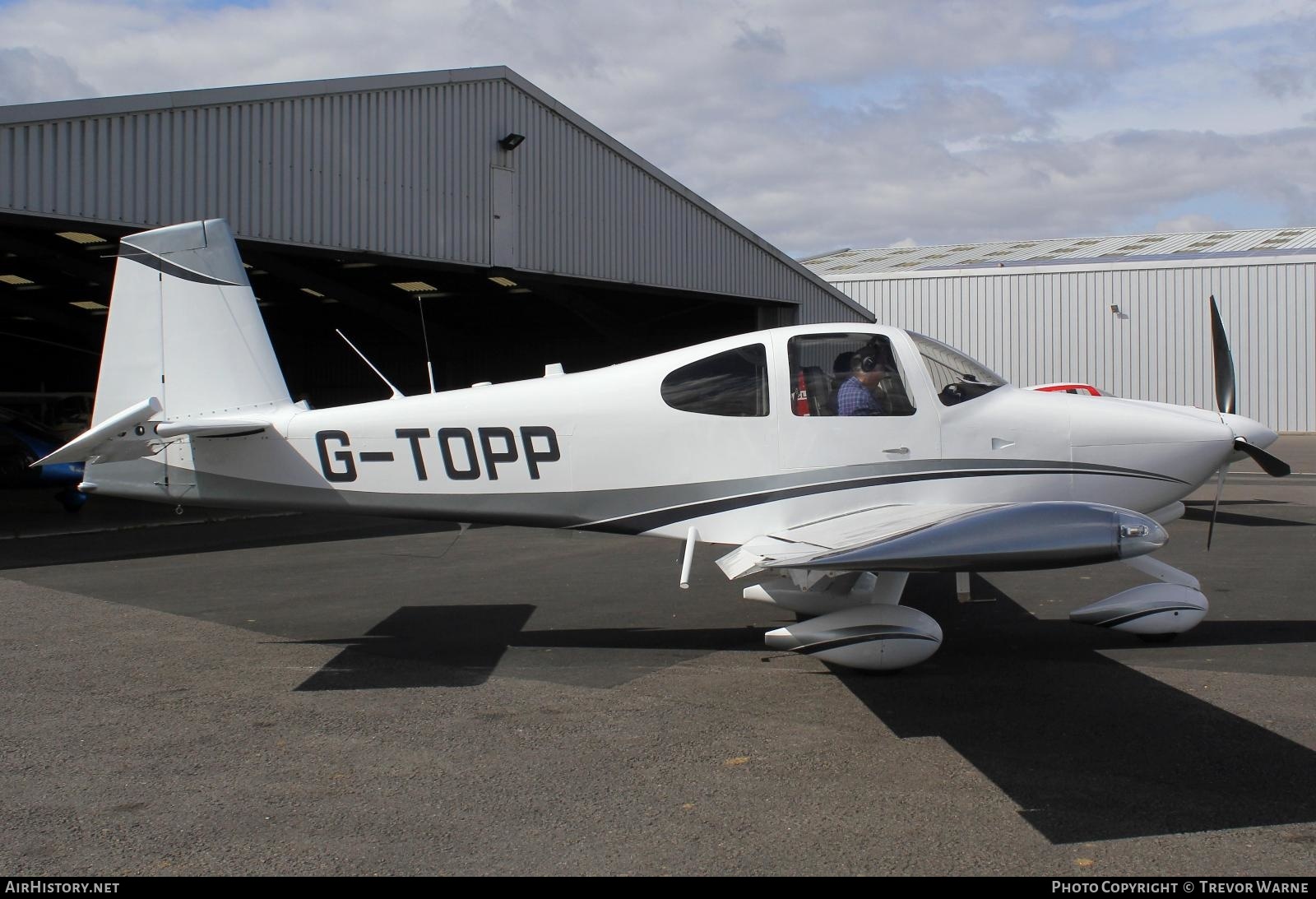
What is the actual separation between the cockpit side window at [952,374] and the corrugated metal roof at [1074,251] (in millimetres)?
29130

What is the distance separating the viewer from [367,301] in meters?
21.7

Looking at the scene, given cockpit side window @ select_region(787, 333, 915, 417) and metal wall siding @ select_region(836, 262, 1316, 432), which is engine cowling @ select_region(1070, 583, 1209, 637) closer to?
cockpit side window @ select_region(787, 333, 915, 417)

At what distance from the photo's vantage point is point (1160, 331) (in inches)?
1222

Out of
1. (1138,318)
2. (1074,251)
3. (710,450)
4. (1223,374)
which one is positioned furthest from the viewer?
(1074,251)

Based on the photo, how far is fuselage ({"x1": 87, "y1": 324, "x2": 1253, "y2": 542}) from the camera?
6.17m

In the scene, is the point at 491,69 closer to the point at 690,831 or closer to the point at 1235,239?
the point at 690,831

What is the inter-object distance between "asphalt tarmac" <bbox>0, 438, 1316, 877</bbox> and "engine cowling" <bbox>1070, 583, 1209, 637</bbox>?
0.50ft

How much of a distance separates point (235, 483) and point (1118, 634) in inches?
235

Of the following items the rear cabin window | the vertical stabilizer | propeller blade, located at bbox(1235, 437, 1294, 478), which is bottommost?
propeller blade, located at bbox(1235, 437, 1294, 478)

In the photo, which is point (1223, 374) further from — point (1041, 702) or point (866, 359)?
point (1041, 702)

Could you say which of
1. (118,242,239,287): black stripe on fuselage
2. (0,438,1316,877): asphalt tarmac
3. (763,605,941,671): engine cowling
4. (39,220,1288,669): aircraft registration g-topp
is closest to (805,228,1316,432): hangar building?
(0,438,1316,877): asphalt tarmac

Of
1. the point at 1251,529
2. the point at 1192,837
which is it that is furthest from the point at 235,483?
the point at 1251,529

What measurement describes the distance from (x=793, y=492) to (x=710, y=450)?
572 mm

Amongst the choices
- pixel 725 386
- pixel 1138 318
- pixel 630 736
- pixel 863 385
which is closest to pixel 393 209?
pixel 725 386
